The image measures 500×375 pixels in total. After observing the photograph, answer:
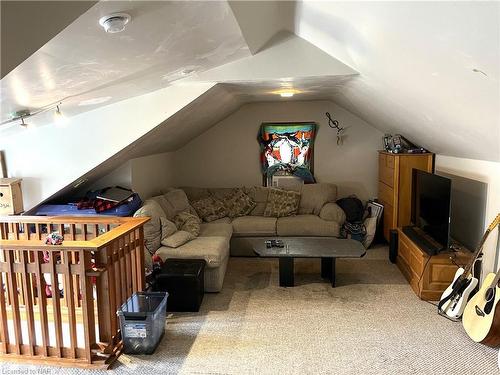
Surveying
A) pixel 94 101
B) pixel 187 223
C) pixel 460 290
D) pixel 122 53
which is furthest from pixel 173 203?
pixel 460 290

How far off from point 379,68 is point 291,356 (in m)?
2.23

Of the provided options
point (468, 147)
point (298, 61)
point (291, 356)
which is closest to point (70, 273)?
point (291, 356)

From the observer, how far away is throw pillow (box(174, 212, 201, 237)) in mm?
4146

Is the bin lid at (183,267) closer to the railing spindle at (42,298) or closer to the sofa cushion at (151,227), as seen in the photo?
the sofa cushion at (151,227)

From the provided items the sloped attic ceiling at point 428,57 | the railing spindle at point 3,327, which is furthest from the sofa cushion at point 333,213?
the railing spindle at point 3,327

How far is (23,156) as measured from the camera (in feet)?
11.4

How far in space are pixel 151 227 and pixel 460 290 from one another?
9.62 ft

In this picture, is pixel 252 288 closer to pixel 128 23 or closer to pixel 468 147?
pixel 468 147

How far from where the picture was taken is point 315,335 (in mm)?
2766

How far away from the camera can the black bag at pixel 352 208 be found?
200 inches

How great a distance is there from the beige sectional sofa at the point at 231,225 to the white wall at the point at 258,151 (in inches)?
16.3

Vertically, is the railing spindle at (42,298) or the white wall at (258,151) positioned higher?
the white wall at (258,151)

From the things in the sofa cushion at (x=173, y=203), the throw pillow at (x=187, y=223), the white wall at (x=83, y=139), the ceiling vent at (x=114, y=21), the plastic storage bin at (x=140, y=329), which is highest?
the ceiling vent at (x=114, y=21)

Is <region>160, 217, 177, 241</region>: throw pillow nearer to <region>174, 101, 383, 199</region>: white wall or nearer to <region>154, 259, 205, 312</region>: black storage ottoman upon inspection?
<region>154, 259, 205, 312</region>: black storage ottoman
